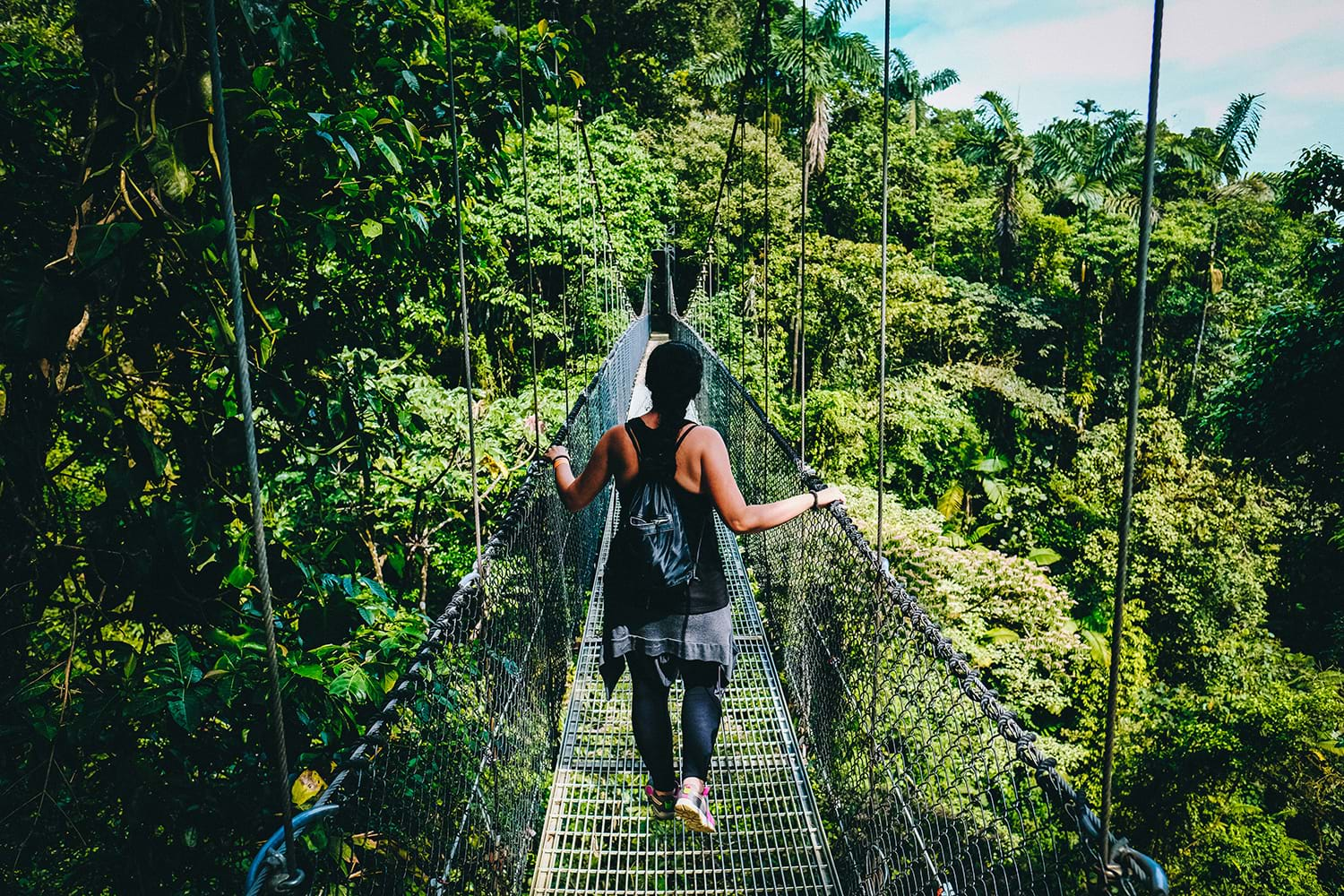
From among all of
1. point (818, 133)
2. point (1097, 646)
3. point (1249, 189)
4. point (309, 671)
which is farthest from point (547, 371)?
point (1249, 189)

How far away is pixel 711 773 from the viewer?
1.97 metres

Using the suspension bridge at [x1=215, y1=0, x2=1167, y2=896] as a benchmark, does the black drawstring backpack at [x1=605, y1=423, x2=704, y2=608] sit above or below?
above

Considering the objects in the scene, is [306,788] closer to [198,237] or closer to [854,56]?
[198,237]

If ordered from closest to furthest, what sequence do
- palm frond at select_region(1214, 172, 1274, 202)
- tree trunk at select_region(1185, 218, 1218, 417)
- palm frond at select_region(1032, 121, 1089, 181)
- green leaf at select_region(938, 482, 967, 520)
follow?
green leaf at select_region(938, 482, 967, 520)
tree trunk at select_region(1185, 218, 1218, 417)
palm frond at select_region(1214, 172, 1274, 202)
palm frond at select_region(1032, 121, 1089, 181)

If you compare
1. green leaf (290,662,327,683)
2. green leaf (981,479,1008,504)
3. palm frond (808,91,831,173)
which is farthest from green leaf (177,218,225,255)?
green leaf (981,479,1008,504)

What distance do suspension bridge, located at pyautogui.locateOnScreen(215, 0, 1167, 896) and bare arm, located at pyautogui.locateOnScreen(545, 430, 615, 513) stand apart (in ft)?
0.56

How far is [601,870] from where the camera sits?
→ 1.65 meters

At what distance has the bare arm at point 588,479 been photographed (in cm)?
146

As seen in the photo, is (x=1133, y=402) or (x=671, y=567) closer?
(x=1133, y=402)

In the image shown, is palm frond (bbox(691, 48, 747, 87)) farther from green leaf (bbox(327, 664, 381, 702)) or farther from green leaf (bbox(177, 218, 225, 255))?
green leaf (bbox(327, 664, 381, 702))

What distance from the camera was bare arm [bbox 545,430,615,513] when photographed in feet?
4.80

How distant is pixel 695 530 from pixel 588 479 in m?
0.25

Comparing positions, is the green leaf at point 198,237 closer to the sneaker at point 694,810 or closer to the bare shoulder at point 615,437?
the bare shoulder at point 615,437

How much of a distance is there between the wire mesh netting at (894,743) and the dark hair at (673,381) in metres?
0.52
